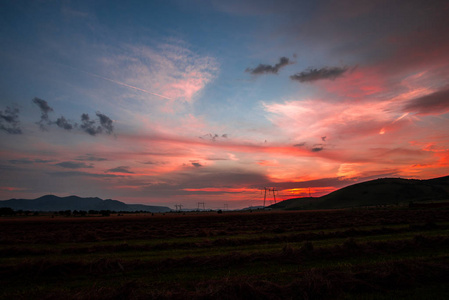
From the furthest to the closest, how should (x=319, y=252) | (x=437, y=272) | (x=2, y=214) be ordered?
1. (x=2, y=214)
2. (x=319, y=252)
3. (x=437, y=272)

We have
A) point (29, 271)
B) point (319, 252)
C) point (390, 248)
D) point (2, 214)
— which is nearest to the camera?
point (29, 271)

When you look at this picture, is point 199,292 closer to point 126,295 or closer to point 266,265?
point 126,295

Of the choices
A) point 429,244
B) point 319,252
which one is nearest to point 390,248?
point 429,244

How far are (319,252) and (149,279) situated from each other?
10323mm

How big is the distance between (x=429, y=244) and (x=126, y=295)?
20.2m

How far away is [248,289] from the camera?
927 centimetres

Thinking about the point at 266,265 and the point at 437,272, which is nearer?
the point at 437,272

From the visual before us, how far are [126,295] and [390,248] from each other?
662 inches

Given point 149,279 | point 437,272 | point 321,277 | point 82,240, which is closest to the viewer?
point 321,277

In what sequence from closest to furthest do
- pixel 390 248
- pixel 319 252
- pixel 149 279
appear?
pixel 149 279
pixel 319 252
pixel 390 248

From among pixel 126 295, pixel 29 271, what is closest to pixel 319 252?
pixel 126 295

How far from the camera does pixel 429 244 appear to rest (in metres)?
18.2

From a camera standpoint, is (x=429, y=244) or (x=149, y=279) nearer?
→ (x=149, y=279)

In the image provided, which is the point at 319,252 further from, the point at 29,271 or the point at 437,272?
the point at 29,271
